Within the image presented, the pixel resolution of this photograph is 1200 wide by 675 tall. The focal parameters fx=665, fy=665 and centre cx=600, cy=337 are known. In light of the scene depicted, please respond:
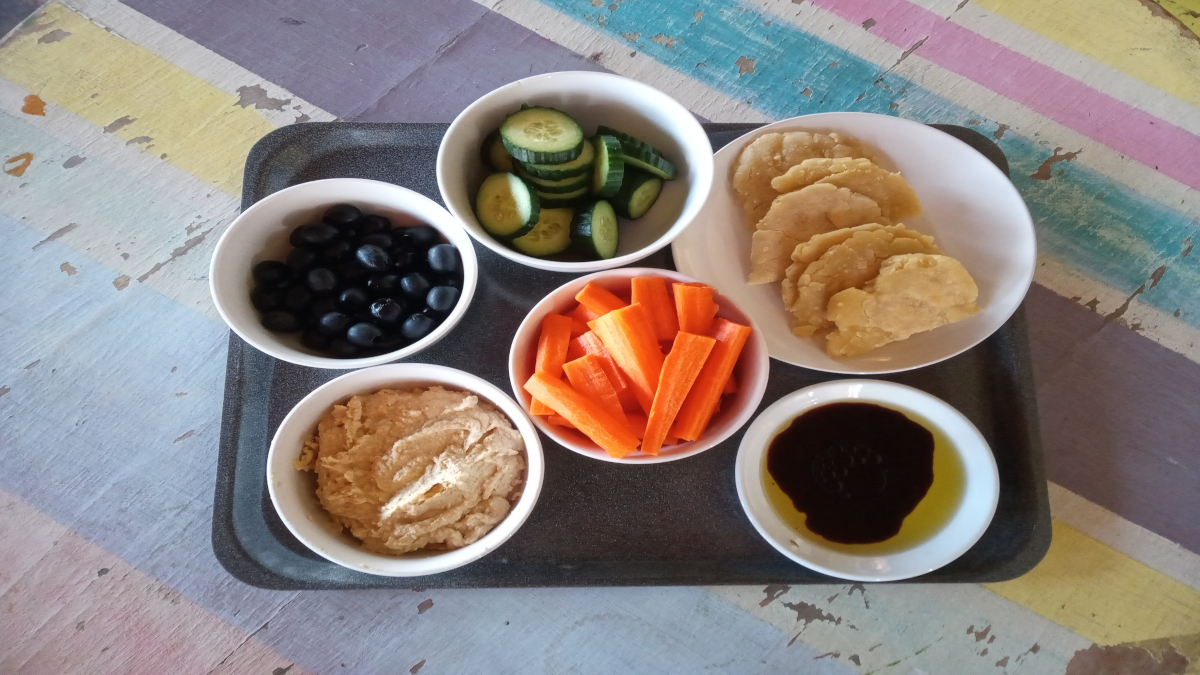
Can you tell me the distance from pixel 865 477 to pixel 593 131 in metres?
1.07

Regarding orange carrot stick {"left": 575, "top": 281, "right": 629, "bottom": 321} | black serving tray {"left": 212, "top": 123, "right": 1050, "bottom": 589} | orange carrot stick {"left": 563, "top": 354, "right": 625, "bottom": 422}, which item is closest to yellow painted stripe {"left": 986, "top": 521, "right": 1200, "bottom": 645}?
black serving tray {"left": 212, "top": 123, "right": 1050, "bottom": 589}

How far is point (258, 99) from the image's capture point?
1957 millimetres

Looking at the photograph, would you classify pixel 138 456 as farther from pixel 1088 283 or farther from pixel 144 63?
pixel 1088 283

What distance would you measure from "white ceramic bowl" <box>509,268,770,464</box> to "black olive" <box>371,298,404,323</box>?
259 mm

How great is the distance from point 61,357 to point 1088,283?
2.79 metres

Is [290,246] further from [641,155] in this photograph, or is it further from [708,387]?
[708,387]

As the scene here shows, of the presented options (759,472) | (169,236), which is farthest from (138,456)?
(759,472)

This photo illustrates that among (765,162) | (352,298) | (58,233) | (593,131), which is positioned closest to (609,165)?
(593,131)

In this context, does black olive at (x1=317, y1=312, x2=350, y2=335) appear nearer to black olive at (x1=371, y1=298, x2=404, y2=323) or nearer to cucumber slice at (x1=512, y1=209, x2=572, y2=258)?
black olive at (x1=371, y1=298, x2=404, y2=323)

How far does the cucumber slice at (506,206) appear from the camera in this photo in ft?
4.80

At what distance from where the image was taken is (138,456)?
1.71 metres

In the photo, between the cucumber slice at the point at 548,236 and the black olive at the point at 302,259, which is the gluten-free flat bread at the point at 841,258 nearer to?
the cucumber slice at the point at 548,236

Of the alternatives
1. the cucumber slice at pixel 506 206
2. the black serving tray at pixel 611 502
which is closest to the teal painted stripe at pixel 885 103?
the black serving tray at pixel 611 502

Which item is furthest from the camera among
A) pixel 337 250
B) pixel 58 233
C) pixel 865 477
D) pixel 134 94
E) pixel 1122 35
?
pixel 1122 35
